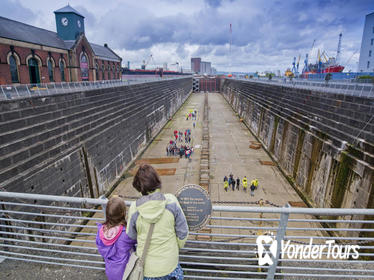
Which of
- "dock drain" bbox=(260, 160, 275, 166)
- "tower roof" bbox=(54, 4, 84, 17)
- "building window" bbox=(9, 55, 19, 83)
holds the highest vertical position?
"tower roof" bbox=(54, 4, 84, 17)

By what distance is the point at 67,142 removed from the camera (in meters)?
12.4

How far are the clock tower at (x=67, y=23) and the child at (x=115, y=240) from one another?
146 feet

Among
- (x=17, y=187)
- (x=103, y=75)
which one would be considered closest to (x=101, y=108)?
(x=17, y=187)

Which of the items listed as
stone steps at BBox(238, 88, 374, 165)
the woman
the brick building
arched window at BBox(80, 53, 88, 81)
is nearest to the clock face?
the brick building

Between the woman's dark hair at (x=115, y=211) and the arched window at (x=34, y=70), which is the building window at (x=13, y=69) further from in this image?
the woman's dark hair at (x=115, y=211)

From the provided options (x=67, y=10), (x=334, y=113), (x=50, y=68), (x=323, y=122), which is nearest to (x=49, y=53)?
(x=50, y=68)

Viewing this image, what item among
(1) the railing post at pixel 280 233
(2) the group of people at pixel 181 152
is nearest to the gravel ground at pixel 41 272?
(1) the railing post at pixel 280 233

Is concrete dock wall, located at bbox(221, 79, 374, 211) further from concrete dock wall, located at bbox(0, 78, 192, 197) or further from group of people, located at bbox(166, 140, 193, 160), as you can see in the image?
concrete dock wall, located at bbox(0, 78, 192, 197)

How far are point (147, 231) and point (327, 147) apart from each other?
14.4 metres

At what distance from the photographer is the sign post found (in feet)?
10.0

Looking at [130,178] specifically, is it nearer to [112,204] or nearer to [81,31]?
[112,204]

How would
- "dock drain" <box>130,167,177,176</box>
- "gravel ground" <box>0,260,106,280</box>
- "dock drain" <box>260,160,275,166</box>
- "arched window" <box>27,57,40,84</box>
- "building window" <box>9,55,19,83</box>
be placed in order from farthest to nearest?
"arched window" <box>27,57,40,84</box>
"building window" <box>9,55,19,83</box>
"dock drain" <box>260,160,275,166</box>
"dock drain" <box>130,167,177,176</box>
"gravel ground" <box>0,260,106,280</box>

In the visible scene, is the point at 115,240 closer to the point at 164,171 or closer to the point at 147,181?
the point at 147,181

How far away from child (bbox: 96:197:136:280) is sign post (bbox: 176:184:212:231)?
0.78 metres
